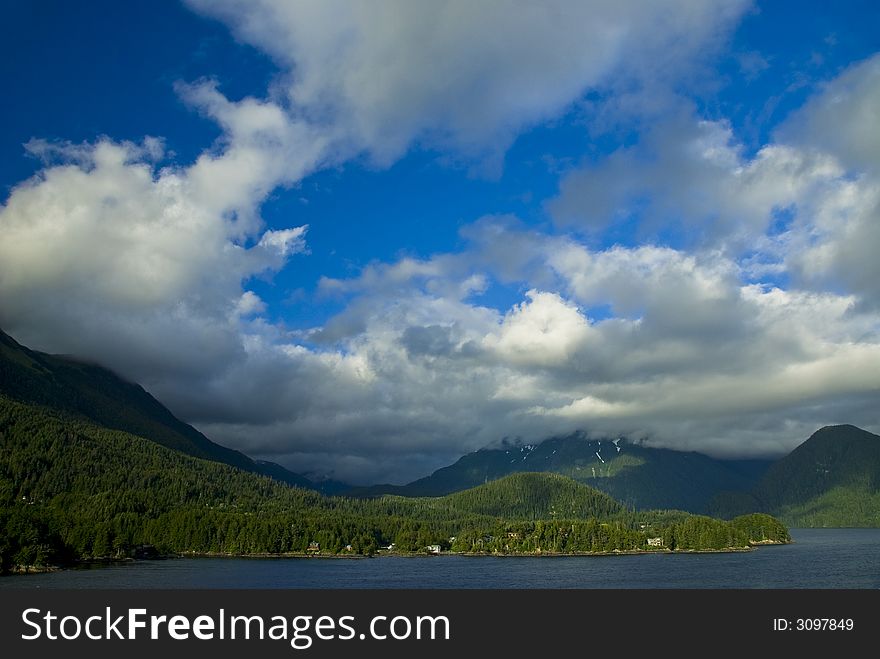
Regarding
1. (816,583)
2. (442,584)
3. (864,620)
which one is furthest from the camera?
(442,584)

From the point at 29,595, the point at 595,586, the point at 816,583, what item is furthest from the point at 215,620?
the point at 816,583

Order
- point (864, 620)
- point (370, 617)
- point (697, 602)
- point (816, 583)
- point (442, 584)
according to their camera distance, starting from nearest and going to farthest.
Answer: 1. point (370, 617)
2. point (864, 620)
3. point (697, 602)
4. point (816, 583)
5. point (442, 584)

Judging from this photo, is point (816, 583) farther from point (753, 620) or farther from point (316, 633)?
point (316, 633)

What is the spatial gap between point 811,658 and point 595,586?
12835 centimetres

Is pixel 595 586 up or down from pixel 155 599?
down

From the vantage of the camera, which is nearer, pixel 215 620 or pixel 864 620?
pixel 215 620

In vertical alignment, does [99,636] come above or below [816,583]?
above

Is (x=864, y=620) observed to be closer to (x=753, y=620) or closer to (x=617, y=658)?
(x=753, y=620)

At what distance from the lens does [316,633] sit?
41844 millimetres

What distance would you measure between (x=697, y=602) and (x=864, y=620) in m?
10.4

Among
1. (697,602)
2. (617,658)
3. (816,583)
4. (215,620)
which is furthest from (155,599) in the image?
(816,583)

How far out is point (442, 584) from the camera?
176125 millimetres

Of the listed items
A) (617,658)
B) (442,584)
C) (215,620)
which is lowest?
(442,584)

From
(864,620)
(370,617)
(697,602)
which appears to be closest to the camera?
(370,617)
